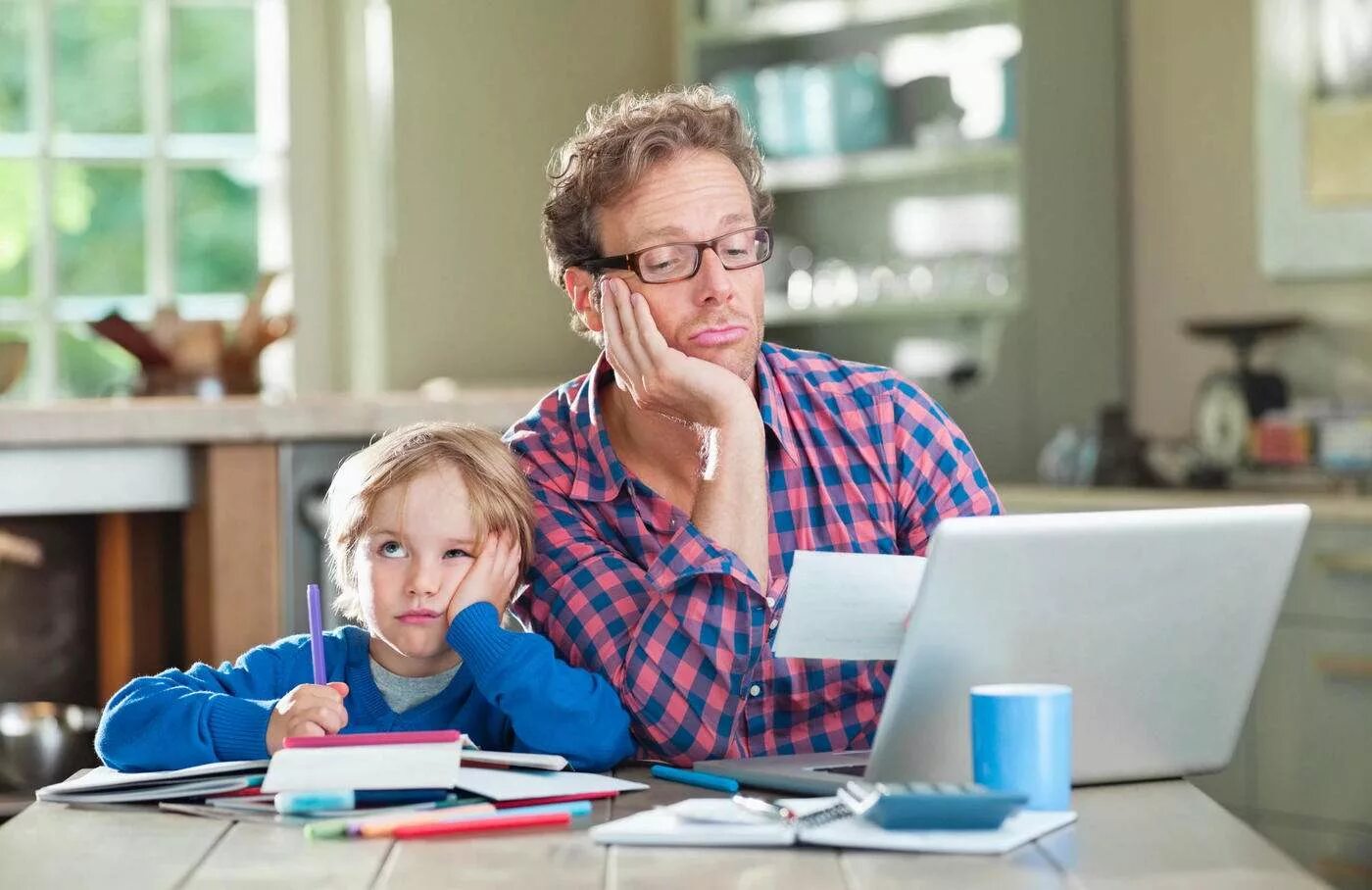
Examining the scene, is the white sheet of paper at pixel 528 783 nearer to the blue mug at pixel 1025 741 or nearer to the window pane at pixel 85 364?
the blue mug at pixel 1025 741

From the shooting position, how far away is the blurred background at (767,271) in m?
2.86

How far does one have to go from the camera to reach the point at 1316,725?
3467mm

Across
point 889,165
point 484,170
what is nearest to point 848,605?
point 889,165

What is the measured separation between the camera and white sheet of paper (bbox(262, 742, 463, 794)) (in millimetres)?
1440

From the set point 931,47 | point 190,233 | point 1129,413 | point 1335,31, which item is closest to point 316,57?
point 190,233

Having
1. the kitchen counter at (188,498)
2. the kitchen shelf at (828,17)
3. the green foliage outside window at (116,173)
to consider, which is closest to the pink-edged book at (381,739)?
the kitchen counter at (188,498)

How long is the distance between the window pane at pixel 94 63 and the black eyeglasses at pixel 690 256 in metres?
3.75

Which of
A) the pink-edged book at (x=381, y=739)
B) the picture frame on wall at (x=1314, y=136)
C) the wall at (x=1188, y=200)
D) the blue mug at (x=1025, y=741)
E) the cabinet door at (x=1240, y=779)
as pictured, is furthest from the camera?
the wall at (x=1188, y=200)

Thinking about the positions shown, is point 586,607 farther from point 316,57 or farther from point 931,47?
point 316,57

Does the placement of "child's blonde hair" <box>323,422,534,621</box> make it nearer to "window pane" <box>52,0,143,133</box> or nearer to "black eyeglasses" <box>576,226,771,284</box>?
"black eyeglasses" <box>576,226,771,284</box>

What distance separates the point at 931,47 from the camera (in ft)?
15.0

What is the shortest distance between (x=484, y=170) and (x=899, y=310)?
4.83 feet

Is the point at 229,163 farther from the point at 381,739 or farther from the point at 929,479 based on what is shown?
the point at 381,739

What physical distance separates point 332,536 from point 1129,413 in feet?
9.93
